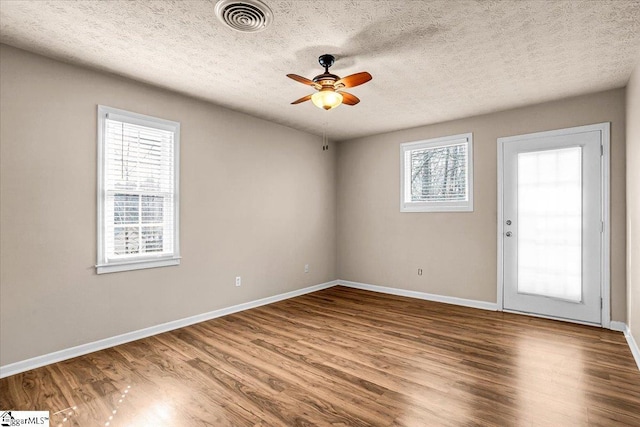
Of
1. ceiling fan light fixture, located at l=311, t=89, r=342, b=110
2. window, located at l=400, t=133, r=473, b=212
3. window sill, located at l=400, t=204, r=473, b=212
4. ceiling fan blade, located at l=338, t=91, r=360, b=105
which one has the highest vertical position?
ceiling fan blade, located at l=338, t=91, r=360, b=105

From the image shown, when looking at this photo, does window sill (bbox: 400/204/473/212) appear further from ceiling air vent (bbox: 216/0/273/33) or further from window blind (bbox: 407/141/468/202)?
ceiling air vent (bbox: 216/0/273/33)

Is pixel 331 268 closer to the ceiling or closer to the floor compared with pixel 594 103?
closer to the floor

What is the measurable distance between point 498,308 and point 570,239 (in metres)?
1.22

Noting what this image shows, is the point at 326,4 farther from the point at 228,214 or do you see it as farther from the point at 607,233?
the point at 607,233

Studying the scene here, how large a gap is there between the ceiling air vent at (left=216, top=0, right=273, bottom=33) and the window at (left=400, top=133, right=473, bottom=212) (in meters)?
3.40

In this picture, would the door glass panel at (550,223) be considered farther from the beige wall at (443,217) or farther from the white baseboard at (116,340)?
the white baseboard at (116,340)

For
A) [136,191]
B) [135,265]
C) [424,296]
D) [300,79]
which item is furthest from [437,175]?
[135,265]

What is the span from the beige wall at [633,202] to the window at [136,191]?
447 centimetres

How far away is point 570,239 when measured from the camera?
3.89 metres

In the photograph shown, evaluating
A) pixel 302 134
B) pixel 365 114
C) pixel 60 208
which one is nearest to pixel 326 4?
pixel 365 114

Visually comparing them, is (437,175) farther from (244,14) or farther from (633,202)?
(244,14)

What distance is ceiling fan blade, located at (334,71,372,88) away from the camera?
263 cm

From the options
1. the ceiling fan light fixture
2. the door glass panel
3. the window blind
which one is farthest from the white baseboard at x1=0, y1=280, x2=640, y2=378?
the ceiling fan light fixture

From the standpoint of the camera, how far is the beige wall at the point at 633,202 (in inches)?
115
